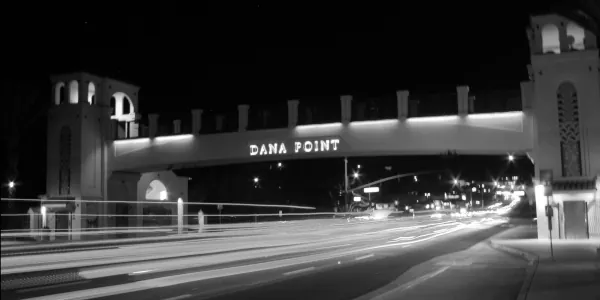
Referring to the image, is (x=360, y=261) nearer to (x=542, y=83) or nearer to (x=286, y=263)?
(x=286, y=263)

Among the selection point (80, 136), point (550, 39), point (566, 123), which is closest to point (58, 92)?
point (80, 136)

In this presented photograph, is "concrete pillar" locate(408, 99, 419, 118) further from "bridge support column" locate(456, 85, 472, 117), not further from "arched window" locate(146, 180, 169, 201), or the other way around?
"arched window" locate(146, 180, 169, 201)

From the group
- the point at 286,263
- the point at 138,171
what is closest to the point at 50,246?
the point at 286,263

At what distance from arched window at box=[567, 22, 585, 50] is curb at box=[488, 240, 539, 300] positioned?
1095 centimetres

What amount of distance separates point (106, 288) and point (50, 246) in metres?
1.83

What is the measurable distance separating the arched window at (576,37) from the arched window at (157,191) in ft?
91.0

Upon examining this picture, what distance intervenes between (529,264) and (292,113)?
17.9 meters

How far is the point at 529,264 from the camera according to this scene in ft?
73.9

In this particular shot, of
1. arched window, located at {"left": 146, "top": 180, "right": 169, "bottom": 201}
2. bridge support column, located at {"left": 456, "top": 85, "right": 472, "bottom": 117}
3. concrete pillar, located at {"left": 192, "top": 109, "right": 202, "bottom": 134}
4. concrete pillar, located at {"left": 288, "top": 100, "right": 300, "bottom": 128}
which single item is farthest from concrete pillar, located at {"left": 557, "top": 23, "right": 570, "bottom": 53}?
arched window, located at {"left": 146, "top": 180, "right": 169, "bottom": 201}

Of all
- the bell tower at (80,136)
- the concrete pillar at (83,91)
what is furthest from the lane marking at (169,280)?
the concrete pillar at (83,91)

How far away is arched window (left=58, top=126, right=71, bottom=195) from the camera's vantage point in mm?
40531

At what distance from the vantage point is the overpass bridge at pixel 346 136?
1273 inches

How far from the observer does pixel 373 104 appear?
37625 mm

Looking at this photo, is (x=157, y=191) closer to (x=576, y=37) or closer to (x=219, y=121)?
(x=219, y=121)
